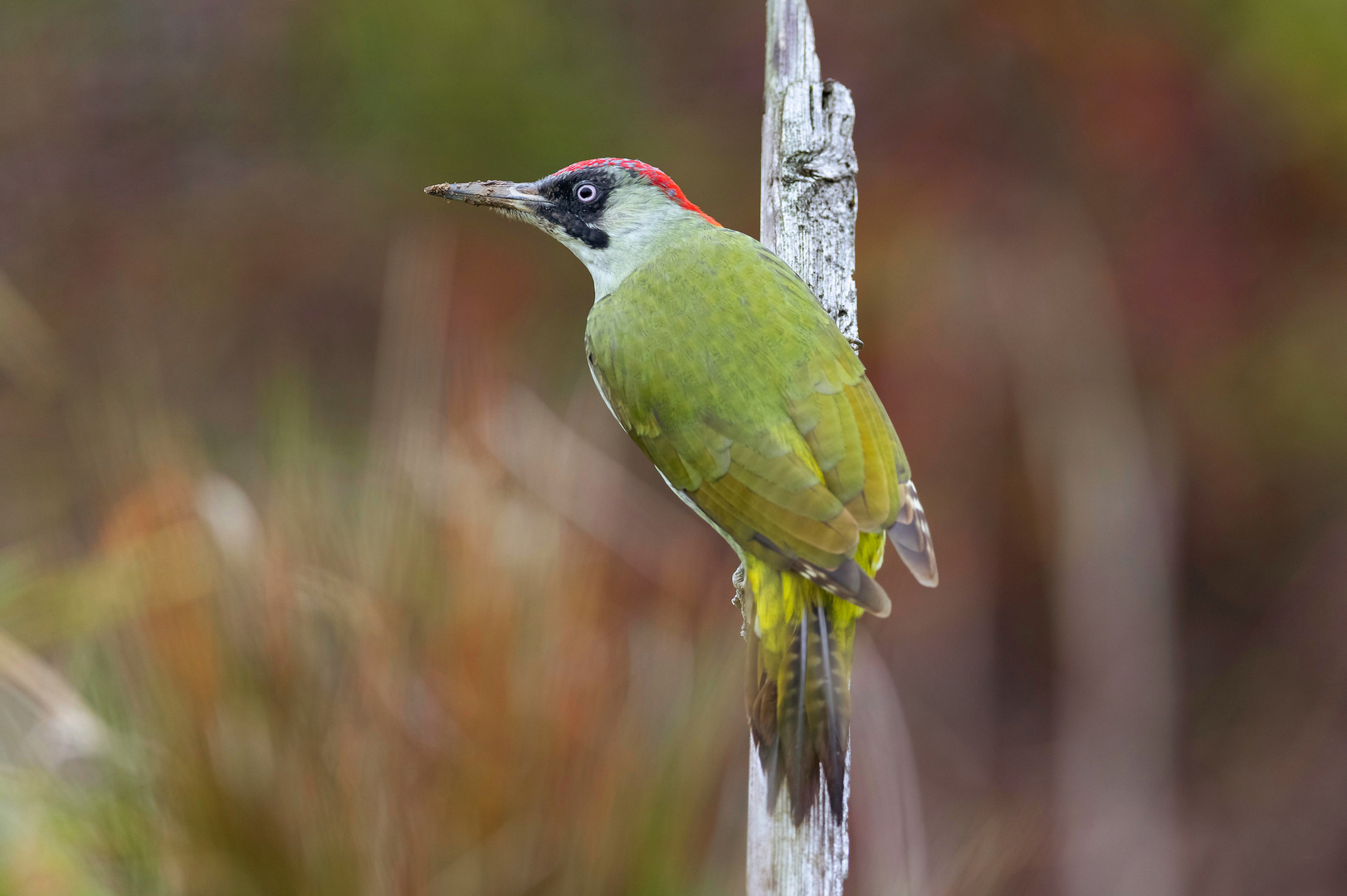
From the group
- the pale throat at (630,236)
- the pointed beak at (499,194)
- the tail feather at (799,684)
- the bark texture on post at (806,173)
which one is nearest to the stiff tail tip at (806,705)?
the tail feather at (799,684)

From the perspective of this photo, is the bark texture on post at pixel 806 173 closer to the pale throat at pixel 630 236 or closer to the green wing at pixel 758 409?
the green wing at pixel 758 409

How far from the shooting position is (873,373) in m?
6.25

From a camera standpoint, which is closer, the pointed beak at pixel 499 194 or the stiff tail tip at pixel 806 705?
the stiff tail tip at pixel 806 705

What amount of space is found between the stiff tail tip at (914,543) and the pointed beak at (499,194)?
1.18 meters

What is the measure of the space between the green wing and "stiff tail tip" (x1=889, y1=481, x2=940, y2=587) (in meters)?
0.05

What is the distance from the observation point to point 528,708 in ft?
8.91

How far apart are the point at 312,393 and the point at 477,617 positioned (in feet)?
15.2

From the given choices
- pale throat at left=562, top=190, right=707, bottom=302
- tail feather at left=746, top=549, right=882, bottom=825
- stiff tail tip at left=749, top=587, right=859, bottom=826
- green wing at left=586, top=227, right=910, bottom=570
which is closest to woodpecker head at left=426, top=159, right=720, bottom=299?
pale throat at left=562, top=190, right=707, bottom=302

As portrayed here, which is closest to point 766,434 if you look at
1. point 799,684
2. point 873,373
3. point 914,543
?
point 914,543

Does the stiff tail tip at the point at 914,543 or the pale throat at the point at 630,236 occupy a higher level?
the pale throat at the point at 630,236

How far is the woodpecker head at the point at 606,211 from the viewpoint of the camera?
2869 millimetres

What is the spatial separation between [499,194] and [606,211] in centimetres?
30

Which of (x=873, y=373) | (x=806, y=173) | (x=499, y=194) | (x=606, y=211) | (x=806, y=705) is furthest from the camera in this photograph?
(x=873, y=373)

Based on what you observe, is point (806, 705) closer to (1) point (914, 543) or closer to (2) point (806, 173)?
(1) point (914, 543)
